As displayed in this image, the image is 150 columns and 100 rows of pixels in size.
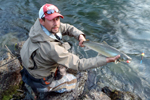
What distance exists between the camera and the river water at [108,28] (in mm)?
5699

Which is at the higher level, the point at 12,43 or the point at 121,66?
the point at 12,43

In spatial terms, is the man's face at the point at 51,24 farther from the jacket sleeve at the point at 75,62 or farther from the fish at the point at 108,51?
the fish at the point at 108,51

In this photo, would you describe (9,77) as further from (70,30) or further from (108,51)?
(108,51)

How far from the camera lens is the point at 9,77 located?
479cm

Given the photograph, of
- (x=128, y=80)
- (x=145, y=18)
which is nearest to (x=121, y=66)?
(x=128, y=80)

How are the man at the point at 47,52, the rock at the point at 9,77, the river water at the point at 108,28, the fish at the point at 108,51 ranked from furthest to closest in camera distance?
the river water at the point at 108,28, the rock at the point at 9,77, the fish at the point at 108,51, the man at the point at 47,52

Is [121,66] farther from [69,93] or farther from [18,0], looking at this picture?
[18,0]

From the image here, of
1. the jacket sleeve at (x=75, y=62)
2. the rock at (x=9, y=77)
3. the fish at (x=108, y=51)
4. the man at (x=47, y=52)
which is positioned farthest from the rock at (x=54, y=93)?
the fish at (x=108, y=51)

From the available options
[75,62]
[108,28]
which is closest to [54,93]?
[75,62]

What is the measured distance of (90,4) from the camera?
11.5 metres

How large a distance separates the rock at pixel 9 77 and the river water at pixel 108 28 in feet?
8.29

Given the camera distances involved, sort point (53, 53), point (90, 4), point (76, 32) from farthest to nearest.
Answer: point (90, 4) → point (76, 32) → point (53, 53)

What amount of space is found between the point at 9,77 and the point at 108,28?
6.23m

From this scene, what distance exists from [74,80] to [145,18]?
746 cm
